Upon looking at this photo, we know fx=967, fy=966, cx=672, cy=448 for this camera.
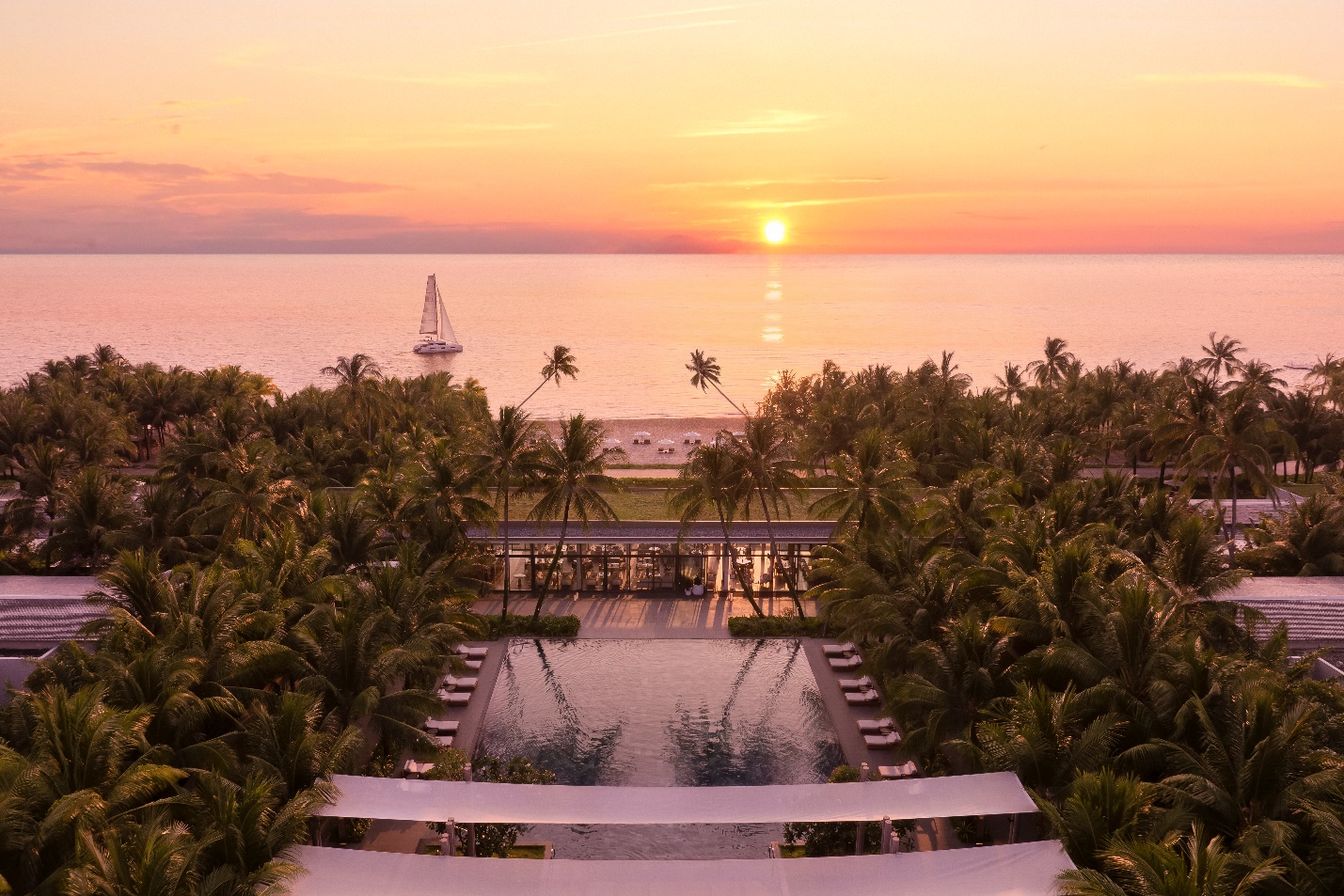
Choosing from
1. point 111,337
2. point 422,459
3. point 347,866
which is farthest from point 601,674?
point 111,337

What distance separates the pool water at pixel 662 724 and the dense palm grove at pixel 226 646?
9.73 feet

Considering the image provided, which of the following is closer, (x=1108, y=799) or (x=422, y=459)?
(x=1108, y=799)

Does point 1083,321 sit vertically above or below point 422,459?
above

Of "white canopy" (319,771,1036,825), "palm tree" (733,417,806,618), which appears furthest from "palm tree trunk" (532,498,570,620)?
"white canopy" (319,771,1036,825)

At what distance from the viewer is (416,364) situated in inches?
5022

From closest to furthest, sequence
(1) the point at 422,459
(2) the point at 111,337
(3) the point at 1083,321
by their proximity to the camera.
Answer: (1) the point at 422,459
(2) the point at 111,337
(3) the point at 1083,321

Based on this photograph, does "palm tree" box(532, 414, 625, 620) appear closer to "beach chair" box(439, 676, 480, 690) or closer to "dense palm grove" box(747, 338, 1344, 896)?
"beach chair" box(439, 676, 480, 690)

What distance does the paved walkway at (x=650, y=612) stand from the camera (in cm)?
3094

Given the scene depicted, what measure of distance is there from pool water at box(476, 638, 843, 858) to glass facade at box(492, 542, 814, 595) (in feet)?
14.9

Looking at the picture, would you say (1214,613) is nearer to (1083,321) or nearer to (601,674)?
(601,674)

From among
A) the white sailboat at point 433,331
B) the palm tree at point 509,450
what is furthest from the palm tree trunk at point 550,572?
the white sailboat at point 433,331

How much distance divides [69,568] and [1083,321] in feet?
614

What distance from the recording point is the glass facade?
113 feet

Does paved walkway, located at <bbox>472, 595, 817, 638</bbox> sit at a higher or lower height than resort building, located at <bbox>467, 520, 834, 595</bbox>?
lower
